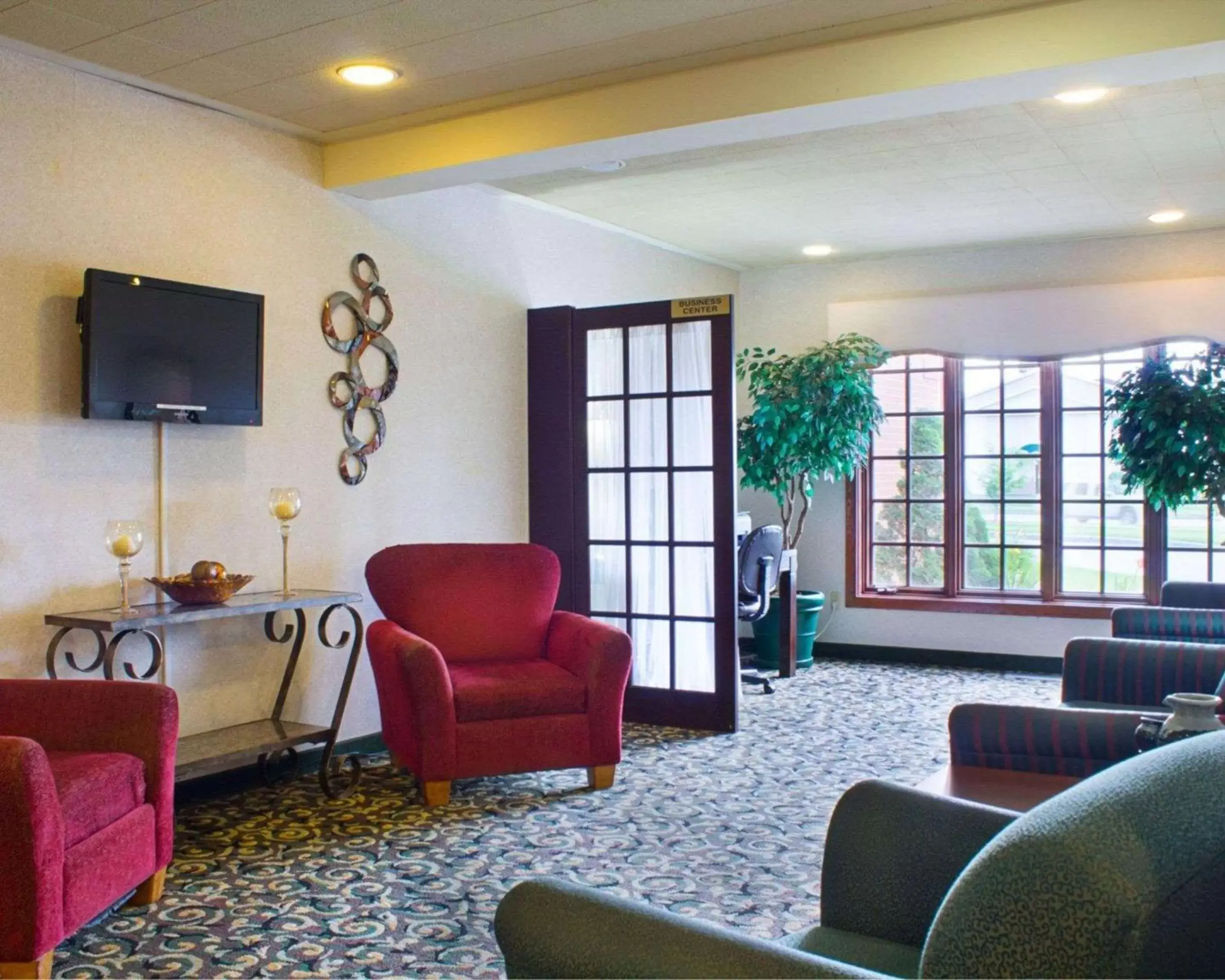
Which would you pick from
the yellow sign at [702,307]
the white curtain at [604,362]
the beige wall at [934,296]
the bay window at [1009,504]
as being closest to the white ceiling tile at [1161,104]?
the yellow sign at [702,307]

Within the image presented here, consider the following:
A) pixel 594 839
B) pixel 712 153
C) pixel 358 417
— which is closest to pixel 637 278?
pixel 712 153

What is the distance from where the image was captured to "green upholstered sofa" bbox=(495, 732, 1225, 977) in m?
1.06

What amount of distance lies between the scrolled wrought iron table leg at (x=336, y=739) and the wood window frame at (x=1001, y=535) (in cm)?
411

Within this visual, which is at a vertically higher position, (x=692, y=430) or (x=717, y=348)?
(x=717, y=348)

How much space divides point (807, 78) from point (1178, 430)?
3.52m

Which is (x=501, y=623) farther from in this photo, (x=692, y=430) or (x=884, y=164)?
(x=884, y=164)

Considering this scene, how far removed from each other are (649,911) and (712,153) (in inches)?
162

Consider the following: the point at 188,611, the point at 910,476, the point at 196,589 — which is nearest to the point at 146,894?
the point at 188,611

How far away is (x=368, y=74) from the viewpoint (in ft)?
12.8

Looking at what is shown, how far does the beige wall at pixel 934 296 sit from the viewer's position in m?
6.93

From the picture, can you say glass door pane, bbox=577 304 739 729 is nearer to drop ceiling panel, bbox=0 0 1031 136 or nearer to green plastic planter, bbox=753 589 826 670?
green plastic planter, bbox=753 589 826 670

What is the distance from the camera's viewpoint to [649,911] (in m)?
1.49

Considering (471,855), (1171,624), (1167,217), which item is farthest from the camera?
(1167,217)

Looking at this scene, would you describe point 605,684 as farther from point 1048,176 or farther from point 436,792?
point 1048,176
